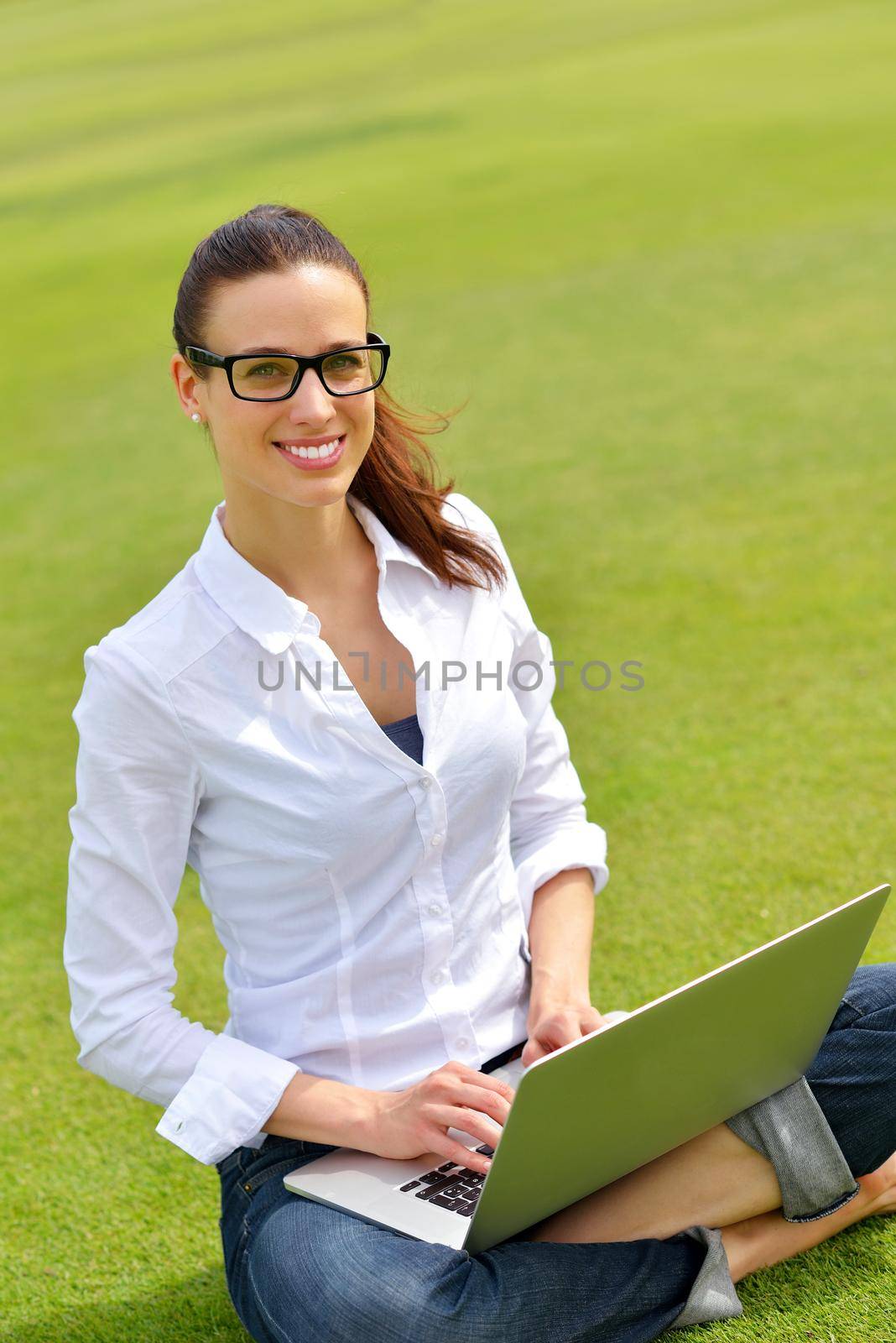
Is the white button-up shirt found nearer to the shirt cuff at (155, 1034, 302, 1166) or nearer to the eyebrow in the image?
the shirt cuff at (155, 1034, 302, 1166)

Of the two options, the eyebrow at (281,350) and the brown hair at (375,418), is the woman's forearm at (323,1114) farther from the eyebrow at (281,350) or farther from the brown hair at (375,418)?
the eyebrow at (281,350)

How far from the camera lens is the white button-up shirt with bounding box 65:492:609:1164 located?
1.76m

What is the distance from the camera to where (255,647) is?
6.03ft

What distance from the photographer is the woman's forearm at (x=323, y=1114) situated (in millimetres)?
1753

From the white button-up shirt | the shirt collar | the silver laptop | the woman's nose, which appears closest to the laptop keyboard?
the silver laptop

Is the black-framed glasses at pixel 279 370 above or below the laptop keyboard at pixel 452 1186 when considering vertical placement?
above

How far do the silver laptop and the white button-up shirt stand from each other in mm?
131

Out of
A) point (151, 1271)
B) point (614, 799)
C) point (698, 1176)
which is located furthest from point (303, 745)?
point (614, 799)

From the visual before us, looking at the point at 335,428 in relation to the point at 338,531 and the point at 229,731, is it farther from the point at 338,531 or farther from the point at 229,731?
the point at 229,731

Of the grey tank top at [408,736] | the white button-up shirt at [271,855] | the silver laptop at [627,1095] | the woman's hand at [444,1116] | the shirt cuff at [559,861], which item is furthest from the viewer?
the shirt cuff at [559,861]

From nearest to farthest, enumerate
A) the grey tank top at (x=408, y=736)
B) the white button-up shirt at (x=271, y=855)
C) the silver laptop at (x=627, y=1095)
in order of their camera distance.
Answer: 1. the silver laptop at (x=627, y=1095)
2. the white button-up shirt at (x=271, y=855)
3. the grey tank top at (x=408, y=736)

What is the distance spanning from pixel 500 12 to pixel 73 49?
457 cm

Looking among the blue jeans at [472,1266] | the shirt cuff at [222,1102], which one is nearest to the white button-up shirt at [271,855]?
the shirt cuff at [222,1102]

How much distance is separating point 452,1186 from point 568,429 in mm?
4908
